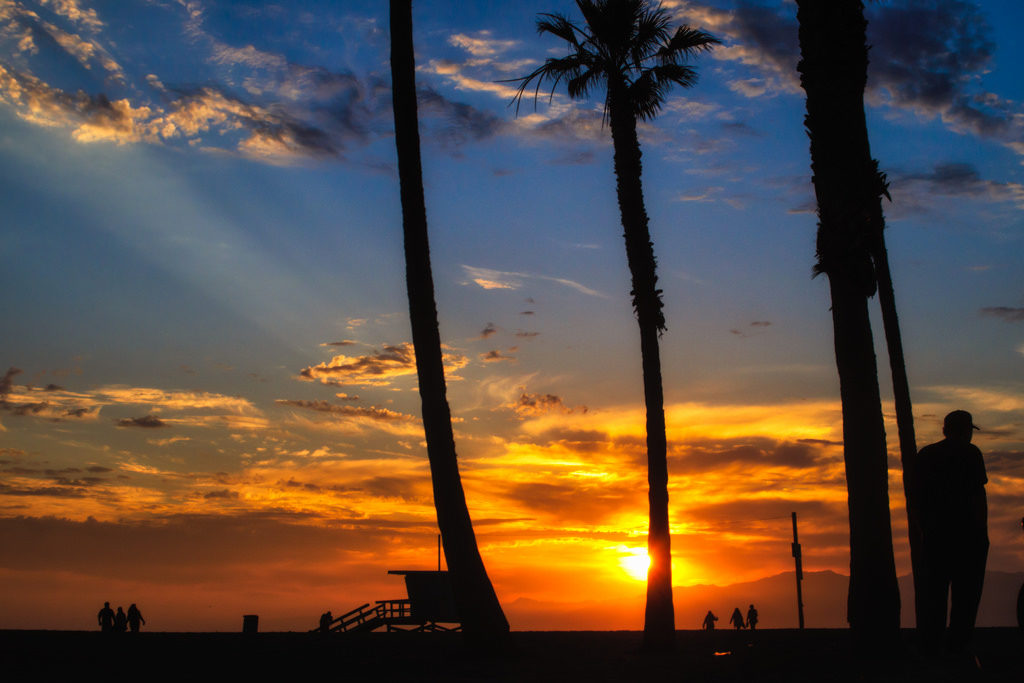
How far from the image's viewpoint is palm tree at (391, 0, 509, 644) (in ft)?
47.2

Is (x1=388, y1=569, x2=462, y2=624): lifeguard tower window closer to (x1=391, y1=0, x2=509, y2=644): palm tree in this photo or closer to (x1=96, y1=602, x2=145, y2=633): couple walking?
(x1=96, y1=602, x2=145, y2=633): couple walking

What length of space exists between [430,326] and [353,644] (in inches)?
310

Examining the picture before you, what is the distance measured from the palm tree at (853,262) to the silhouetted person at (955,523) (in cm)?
305

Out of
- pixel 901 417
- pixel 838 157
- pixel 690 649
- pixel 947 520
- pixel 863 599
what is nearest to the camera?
pixel 947 520

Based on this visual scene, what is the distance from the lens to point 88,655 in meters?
15.1

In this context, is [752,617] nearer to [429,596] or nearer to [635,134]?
[429,596]

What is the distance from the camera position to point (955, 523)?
7961mm

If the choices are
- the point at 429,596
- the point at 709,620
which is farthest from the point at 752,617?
the point at 429,596

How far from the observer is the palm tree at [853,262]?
11.3 metres

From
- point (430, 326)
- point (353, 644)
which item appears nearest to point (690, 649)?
point (353, 644)

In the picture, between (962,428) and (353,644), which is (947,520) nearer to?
(962,428)

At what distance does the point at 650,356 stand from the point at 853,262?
26.0ft

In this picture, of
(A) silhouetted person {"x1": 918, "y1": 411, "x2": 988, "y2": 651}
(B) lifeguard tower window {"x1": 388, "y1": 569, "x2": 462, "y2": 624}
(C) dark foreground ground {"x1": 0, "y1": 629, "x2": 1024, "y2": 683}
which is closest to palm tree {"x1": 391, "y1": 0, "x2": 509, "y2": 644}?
(C) dark foreground ground {"x1": 0, "y1": 629, "x2": 1024, "y2": 683}

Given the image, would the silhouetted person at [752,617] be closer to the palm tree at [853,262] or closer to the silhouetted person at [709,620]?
the silhouetted person at [709,620]
